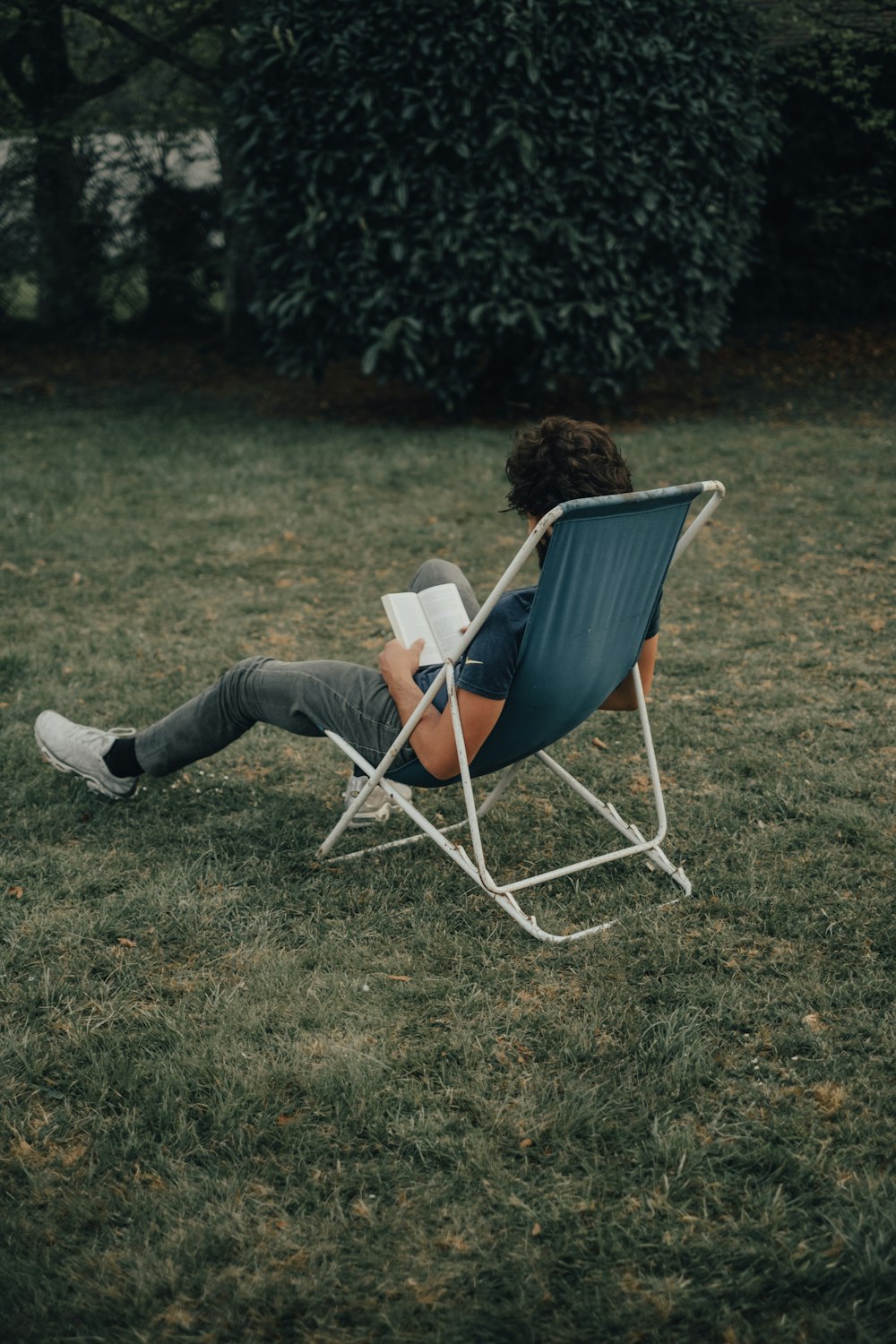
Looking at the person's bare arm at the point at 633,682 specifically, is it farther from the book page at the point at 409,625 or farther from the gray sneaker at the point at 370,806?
the gray sneaker at the point at 370,806

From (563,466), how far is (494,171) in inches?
255

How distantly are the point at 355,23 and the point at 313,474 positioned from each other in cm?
324

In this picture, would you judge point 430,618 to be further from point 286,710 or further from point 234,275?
point 234,275

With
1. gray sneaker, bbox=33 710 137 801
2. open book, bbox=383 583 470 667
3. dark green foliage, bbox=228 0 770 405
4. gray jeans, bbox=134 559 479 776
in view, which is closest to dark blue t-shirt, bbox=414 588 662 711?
open book, bbox=383 583 470 667

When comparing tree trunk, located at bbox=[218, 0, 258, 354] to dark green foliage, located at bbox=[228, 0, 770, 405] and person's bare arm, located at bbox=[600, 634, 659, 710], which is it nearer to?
dark green foliage, located at bbox=[228, 0, 770, 405]

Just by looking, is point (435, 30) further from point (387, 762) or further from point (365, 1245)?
point (365, 1245)

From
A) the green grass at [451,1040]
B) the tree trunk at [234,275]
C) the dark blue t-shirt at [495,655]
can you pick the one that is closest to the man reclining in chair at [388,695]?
the dark blue t-shirt at [495,655]

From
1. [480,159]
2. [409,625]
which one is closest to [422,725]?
[409,625]

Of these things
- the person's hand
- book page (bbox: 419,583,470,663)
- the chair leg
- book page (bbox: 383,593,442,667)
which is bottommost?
the chair leg

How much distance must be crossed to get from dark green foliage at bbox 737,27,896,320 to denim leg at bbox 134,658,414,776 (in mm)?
9844

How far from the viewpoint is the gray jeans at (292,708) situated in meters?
3.26

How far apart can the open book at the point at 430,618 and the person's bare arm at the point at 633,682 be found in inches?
20.9

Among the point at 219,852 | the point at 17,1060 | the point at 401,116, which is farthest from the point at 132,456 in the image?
the point at 17,1060

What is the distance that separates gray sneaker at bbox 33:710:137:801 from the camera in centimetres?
377
